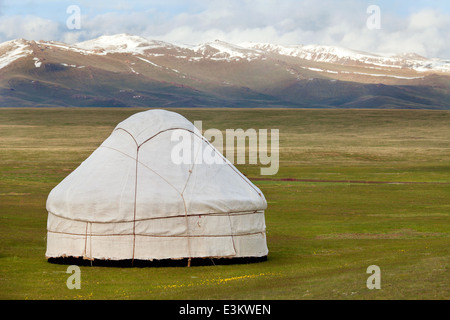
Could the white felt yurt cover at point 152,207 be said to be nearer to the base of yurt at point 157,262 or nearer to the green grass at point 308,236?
the base of yurt at point 157,262

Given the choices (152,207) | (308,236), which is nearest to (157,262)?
(152,207)

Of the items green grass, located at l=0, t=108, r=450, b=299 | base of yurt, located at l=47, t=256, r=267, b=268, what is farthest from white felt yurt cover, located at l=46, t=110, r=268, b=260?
green grass, located at l=0, t=108, r=450, b=299

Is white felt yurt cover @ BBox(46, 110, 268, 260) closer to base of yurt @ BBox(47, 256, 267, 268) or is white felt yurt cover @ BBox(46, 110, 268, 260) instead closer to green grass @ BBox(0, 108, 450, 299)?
base of yurt @ BBox(47, 256, 267, 268)

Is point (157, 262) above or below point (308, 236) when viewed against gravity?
above

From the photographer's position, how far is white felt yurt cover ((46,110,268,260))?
577 inches

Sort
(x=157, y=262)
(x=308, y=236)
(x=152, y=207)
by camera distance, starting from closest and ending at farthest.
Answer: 1. (x=152, y=207)
2. (x=157, y=262)
3. (x=308, y=236)

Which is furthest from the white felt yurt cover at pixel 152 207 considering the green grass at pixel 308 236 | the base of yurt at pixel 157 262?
the green grass at pixel 308 236

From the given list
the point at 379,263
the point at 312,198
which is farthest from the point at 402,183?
the point at 379,263

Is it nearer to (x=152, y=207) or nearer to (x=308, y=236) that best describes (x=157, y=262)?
(x=152, y=207)

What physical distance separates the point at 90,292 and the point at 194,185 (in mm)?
3705

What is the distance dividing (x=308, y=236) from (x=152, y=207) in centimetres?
781

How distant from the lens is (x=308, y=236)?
21.3 meters
